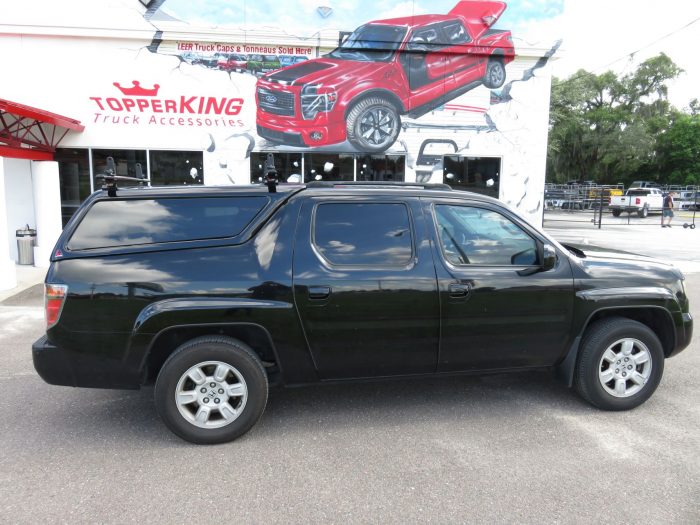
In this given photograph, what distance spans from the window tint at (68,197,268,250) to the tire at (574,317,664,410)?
9.20 ft

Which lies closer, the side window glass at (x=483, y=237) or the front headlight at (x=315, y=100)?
the side window glass at (x=483, y=237)

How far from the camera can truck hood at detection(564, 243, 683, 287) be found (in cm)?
388

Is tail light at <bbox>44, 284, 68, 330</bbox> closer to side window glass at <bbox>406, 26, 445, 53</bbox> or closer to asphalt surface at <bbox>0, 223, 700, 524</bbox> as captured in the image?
asphalt surface at <bbox>0, 223, 700, 524</bbox>

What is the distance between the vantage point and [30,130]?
11820 mm

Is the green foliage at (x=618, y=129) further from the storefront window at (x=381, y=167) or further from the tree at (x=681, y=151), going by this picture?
the storefront window at (x=381, y=167)

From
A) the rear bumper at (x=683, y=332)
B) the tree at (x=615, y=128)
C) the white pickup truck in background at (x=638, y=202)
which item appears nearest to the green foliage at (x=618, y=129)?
the tree at (x=615, y=128)

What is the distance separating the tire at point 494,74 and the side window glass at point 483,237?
37.4 feet

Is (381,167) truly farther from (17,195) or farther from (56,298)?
(56,298)

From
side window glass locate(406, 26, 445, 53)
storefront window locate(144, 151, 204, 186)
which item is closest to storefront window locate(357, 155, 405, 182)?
side window glass locate(406, 26, 445, 53)

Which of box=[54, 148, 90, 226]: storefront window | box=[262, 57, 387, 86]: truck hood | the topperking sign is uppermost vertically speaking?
box=[262, 57, 387, 86]: truck hood

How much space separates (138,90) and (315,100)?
4541mm

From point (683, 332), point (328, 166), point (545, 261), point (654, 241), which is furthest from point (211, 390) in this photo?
point (654, 241)

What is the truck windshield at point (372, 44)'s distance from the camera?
13.1 meters

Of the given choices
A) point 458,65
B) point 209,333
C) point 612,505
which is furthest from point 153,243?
point 458,65
